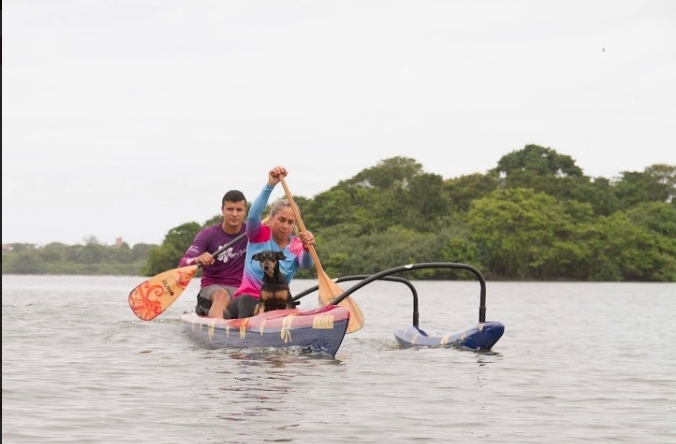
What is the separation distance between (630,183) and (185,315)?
254 feet

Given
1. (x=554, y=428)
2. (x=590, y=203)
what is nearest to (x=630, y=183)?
(x=590, y=203)

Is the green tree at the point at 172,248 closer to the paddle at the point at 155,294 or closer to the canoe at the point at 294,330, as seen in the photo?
the paddle at the point at 155,294

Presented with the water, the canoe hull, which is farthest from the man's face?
the canoe hull

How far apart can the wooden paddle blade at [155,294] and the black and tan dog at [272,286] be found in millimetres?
3142

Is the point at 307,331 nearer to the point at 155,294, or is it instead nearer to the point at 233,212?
the point at 233,212

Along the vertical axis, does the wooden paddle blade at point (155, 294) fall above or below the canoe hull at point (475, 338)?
above

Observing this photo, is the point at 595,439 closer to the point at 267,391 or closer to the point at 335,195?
the point at 267,391

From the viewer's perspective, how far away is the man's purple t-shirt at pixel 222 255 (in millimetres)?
12250

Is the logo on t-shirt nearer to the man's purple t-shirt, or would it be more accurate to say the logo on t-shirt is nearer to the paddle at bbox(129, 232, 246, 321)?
the man's purple t-shirt

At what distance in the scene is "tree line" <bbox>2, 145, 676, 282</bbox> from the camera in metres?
72.2

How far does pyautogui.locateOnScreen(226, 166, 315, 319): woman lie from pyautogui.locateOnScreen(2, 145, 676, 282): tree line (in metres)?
55.5

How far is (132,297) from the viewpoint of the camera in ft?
43.5

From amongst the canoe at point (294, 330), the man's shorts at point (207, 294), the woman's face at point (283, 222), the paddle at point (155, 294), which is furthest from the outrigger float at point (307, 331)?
the paddle at point (155, 294)

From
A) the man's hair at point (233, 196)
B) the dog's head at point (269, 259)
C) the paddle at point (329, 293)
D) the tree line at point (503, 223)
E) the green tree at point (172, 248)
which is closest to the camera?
the dog's head at point (269, 259)
